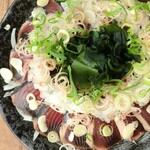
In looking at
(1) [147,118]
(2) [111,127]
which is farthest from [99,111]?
(1) [147,118]

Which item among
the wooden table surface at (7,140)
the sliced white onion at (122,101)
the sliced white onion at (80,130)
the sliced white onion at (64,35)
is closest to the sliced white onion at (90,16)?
the sliced white onion at (64,35)

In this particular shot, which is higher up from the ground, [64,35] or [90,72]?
[64,35]

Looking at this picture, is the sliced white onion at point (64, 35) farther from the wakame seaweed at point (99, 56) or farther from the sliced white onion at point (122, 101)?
the sliced white onion at point (122, 101)

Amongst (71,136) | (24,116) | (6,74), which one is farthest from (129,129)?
(6,74)

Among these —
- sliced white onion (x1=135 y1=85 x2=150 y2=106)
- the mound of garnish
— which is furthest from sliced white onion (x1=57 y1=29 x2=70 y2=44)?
sliced white onion (x1=135 y1=85 x2=150 y2=106)

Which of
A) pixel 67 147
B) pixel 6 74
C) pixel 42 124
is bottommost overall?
pixel 67 147

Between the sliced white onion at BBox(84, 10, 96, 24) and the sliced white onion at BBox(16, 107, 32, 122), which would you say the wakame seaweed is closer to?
the sliced white onion at BBox(84, 10, 96, 24)

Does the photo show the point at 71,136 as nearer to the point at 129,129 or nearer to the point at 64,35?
the point at 129,129
